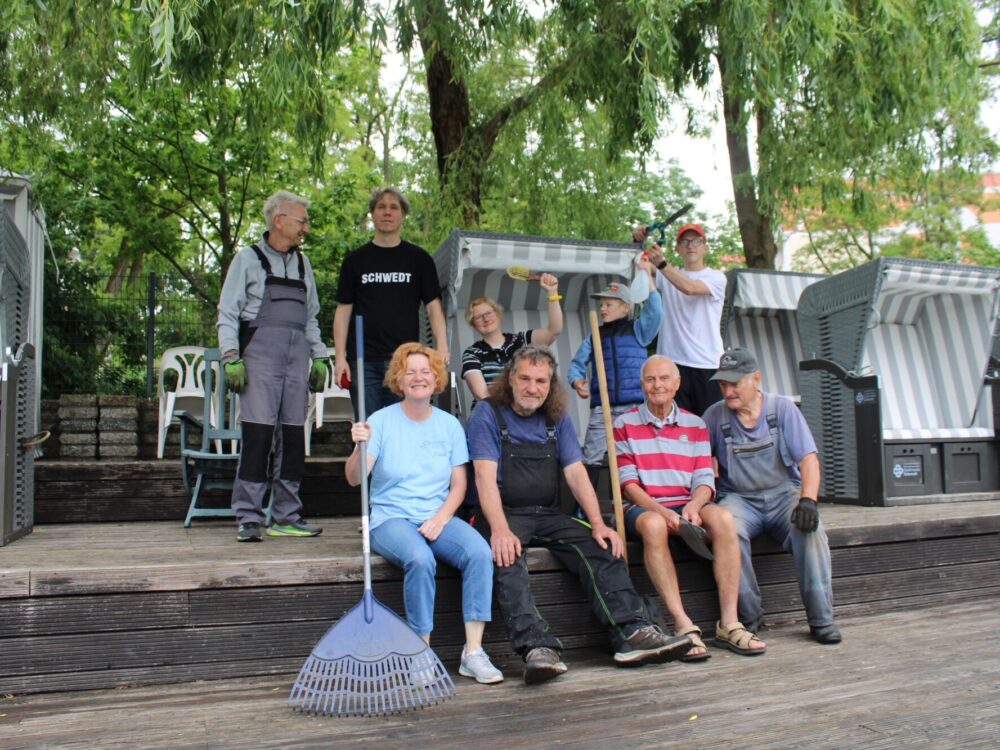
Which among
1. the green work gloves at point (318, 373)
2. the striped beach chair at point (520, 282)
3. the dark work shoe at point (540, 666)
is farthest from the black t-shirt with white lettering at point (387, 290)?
the dark work shoe at point (540, 666)

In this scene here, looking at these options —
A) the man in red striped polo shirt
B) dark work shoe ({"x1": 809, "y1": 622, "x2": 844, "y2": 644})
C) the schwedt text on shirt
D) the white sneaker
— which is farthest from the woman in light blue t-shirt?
dark work shoe ({"x1": 809, "y1": 622, "x2": 844, "y2": 644})

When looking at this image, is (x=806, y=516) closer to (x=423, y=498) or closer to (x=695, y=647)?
(x=695, y=647)

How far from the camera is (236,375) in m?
4.07

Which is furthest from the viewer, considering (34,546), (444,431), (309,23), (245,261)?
(309,23)

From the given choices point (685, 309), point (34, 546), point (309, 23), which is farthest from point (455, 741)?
point (309, 23)

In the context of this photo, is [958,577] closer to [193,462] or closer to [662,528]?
[662,528]

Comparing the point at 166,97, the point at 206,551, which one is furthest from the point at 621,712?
the point at 166,97

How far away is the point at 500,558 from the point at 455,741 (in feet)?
2.83

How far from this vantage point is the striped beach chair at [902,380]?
5578mm

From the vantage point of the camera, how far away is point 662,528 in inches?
143

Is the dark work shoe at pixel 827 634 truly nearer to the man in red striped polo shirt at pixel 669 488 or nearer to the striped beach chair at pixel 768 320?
the man in red striped polo shirt at pixel 669 488

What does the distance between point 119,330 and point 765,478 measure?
6112 millimetres

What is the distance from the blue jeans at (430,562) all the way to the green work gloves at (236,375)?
3.68 ft

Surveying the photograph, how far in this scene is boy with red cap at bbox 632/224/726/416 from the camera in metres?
4.95
